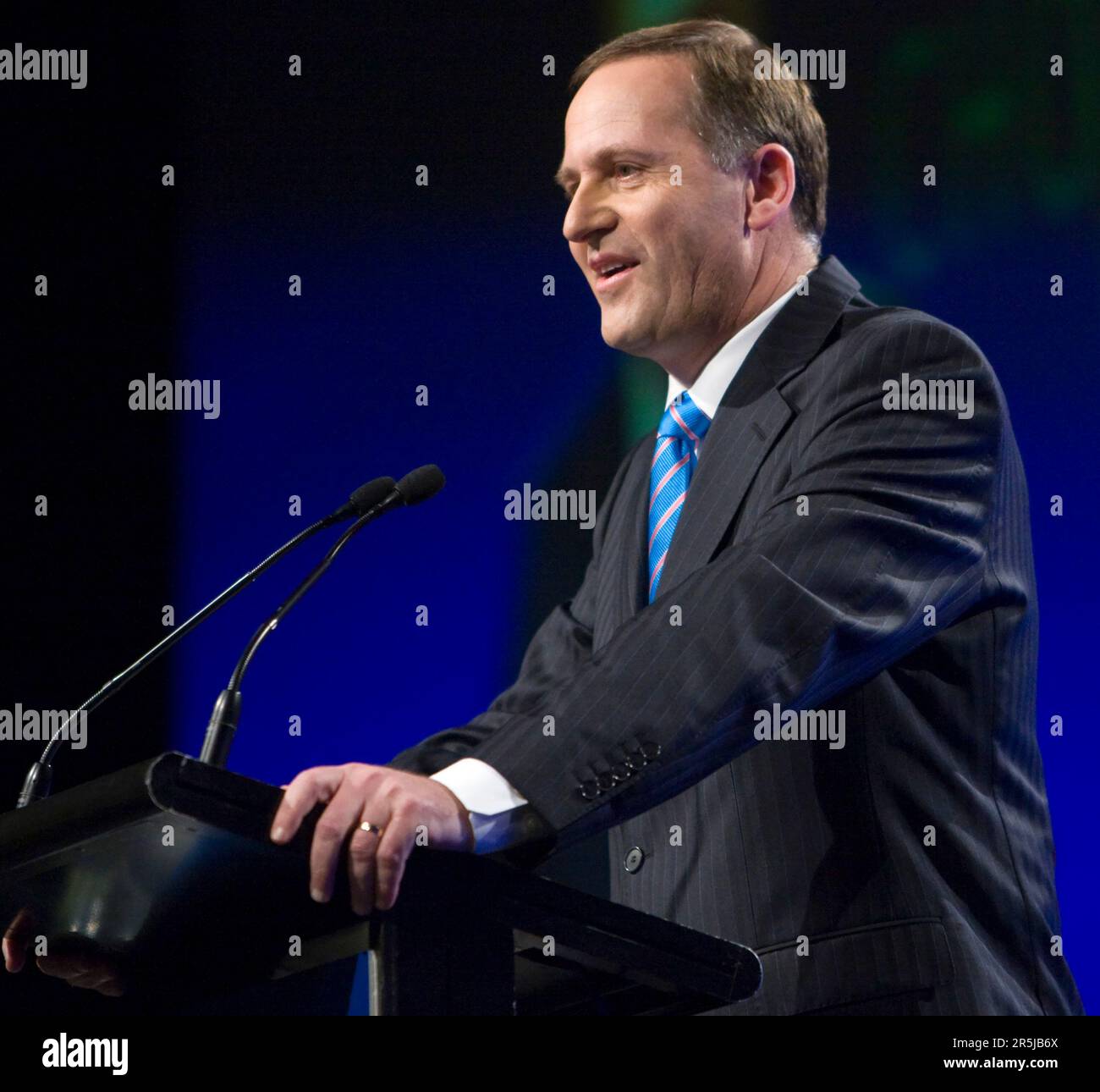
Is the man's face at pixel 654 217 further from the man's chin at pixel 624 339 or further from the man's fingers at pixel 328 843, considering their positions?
the man's fingers at pixel 328 843

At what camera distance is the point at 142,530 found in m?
3.12

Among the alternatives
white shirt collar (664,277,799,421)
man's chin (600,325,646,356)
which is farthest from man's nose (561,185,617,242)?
white shirt collar (664,277,799,421)

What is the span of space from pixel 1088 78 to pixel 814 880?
1.93 meters

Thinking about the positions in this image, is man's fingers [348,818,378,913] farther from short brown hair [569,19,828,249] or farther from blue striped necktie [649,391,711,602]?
short brown hair [569,19,828,249]

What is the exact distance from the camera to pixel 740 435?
1.95 metres

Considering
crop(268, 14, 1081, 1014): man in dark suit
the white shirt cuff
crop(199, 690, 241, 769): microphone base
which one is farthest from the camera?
crop(199, 690, 241, 769): microphone base

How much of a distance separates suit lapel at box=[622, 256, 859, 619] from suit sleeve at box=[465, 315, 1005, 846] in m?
0.08

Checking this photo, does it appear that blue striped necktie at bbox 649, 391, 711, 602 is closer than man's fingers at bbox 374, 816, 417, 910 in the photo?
No

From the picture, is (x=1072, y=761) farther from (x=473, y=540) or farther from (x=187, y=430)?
(x=187, y=430)

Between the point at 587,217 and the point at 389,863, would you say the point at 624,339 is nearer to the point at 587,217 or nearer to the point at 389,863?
the point at 587,217

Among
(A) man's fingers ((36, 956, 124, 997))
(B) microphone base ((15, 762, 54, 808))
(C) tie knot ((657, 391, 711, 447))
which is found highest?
(C) tie knot ((657, 391, 711, 447))

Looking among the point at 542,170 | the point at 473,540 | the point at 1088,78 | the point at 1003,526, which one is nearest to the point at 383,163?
the point at 542,170

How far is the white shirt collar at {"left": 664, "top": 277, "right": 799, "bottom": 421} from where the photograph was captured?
2197 mm

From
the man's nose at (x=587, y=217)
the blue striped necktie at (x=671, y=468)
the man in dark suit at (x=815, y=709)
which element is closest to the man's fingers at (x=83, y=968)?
the man in dark suit at (x=815, y=709)
